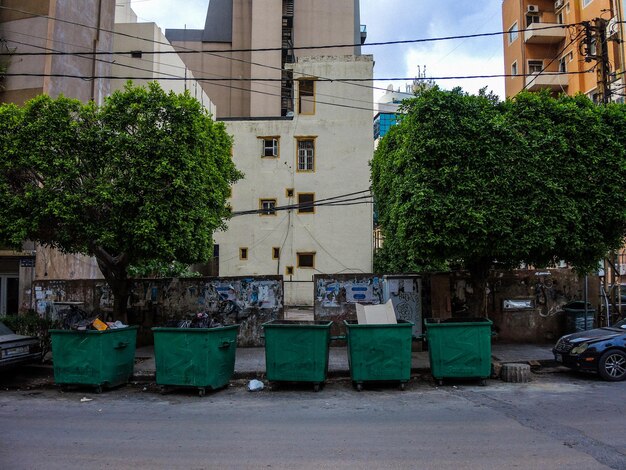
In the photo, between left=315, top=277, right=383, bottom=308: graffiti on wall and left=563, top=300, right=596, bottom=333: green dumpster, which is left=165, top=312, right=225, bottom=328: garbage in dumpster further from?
left=563, top=300, right=596, bottom=333: green dumpster

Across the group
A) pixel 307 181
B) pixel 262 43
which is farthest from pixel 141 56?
pixel 262 43

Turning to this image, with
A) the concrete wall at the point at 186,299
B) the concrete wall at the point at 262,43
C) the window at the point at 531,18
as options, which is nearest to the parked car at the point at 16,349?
the concrete wall at the point at 186,299

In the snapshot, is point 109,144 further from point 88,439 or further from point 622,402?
point 622,402

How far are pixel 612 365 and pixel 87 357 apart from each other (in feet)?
32.4

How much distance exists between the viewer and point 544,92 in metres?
11.2

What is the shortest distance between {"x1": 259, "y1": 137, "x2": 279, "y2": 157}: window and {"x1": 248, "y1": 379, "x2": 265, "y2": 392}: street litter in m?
21.2

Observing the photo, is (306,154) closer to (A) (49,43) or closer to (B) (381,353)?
(A) (49,43)

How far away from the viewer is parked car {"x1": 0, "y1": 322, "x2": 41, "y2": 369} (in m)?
9.81

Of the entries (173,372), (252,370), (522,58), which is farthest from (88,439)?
(522,58)

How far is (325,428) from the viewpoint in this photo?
6.64 meters

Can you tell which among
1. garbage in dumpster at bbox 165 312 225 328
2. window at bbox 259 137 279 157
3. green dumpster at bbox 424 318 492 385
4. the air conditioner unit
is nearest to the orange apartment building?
the air conditioner unit

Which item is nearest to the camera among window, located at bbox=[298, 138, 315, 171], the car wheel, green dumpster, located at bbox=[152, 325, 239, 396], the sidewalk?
green dumpster, located at bbox=[152, 325, 239, 396]

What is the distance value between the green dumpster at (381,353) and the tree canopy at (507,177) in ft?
7.02

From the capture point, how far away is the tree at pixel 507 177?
10422mm
